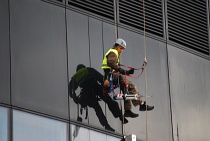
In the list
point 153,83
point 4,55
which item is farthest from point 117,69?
point 4,55

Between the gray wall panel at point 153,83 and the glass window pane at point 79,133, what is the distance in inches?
52.3

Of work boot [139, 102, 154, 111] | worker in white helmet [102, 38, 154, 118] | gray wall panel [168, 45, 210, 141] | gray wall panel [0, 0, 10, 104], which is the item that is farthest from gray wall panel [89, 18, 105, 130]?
gray wall panel [0, 0, 10, 104]

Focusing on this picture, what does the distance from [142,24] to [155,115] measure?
2.18 m

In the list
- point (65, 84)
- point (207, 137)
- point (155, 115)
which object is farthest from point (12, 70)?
point (207, 137)

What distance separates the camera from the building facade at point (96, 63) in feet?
70.6

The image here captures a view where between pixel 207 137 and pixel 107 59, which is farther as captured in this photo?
pixel 207 137

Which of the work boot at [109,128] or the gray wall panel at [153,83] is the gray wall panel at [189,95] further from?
the work boot at [109,128]

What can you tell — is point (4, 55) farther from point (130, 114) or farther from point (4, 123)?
point (130, 114)

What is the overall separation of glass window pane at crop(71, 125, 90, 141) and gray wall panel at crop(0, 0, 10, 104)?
5.33 feet

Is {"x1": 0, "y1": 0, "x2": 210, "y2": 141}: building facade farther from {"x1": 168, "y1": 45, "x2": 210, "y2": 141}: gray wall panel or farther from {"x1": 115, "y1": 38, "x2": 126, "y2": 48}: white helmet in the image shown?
{"x1": 115, "y1": 38, "x2": 126, "y2": 48}: white helmet

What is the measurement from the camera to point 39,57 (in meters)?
22.0

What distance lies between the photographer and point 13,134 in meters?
21.1

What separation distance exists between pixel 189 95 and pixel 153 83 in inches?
43.5

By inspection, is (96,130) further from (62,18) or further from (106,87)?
(62,18)
